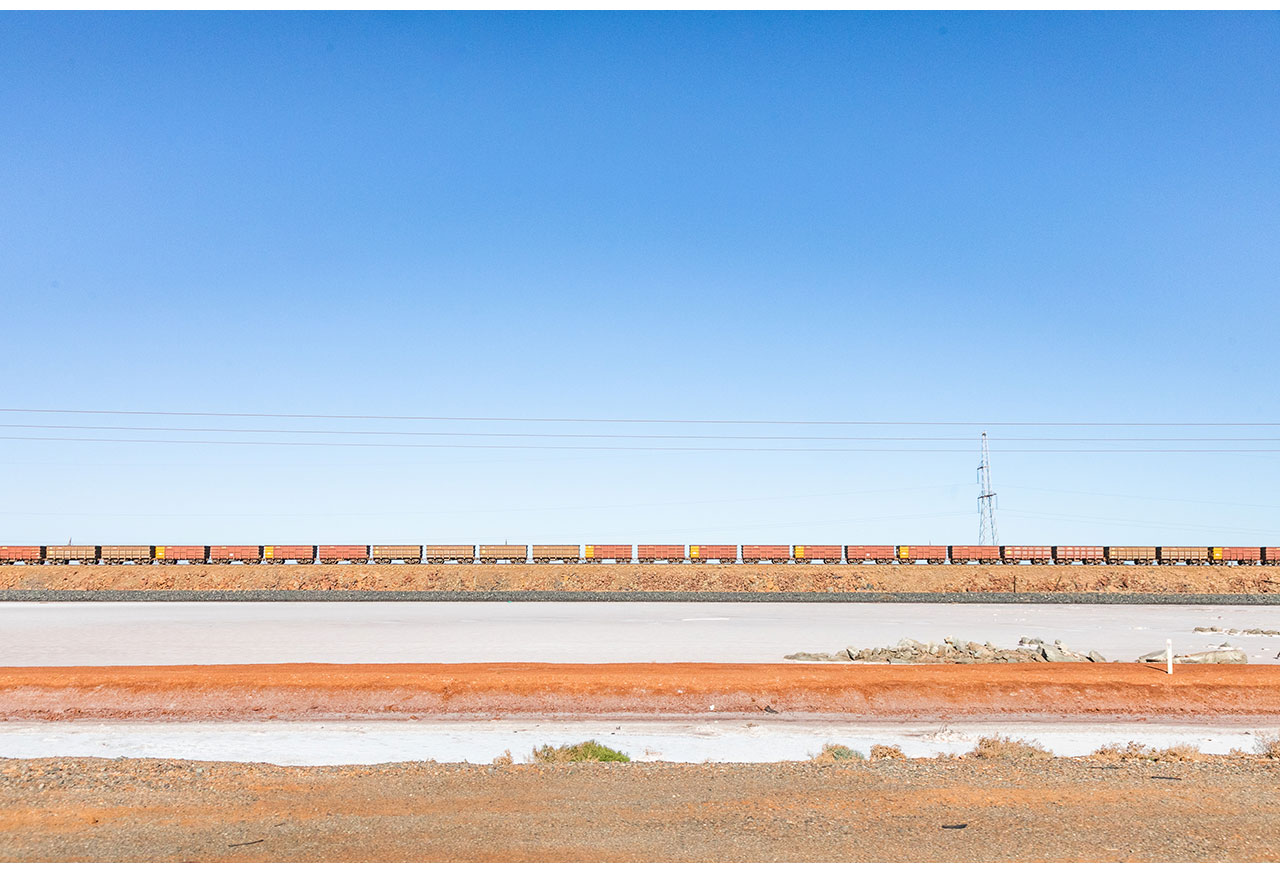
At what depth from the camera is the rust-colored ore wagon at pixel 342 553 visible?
84.2 meters

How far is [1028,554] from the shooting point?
82.8m

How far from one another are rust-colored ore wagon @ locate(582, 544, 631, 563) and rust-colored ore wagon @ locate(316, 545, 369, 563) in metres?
20.5

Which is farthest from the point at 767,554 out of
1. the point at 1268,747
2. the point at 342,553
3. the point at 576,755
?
the point at 576,755

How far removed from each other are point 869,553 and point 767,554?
9.61 m

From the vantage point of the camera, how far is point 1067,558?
83438 mm

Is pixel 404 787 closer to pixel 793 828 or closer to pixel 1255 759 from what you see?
pixel 793 828

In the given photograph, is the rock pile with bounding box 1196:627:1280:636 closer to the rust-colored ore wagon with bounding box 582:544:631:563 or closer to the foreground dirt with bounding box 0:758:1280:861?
the foreground dirt with bounding box 0:758:1280:861

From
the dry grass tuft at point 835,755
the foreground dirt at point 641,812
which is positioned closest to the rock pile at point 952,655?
the dry grass tuft at point 835,755

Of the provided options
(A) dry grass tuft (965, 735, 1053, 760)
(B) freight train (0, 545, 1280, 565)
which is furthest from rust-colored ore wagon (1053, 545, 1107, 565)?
(A) dry grass tuft (965, 735, 1053, 760)

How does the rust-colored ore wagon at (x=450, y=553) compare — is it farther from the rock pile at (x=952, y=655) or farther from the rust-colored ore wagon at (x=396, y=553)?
the rock pile at (x=952, y=655)

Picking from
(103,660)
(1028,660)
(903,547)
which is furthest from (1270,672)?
(903,547)

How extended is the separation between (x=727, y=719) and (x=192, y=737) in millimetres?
11059

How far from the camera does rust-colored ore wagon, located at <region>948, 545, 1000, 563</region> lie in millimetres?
84125

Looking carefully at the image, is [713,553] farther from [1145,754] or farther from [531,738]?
[1145,754]
